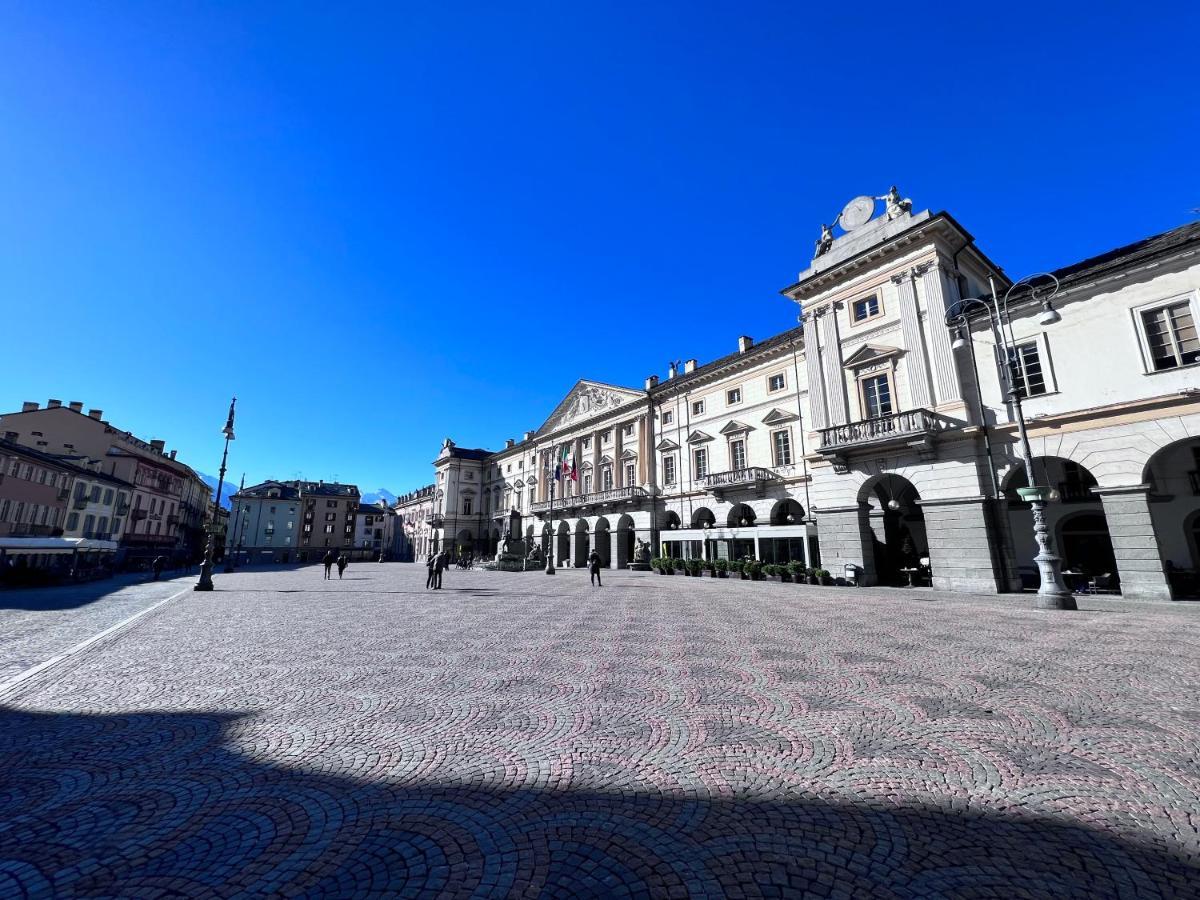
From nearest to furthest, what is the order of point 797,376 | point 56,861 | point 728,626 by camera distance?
point 56,861 → point 728,626 → point 797,376

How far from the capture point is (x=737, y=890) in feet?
9.32

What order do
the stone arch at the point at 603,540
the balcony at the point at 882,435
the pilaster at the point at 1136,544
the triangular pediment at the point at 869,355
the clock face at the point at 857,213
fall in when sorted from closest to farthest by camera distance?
the pilaster at the point at 1136,544
the balcony at the point at 882,435
the triangular pediment at the point at 869,355
the clock face at the point at 857,213
the stone arch at the point at 603,540

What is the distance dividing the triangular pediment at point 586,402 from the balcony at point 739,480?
437 inches

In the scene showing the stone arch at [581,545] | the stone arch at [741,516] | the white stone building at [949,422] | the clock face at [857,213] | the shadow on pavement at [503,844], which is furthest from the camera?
the stone arch at [581,545]

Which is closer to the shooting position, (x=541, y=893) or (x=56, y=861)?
(x=541, y=893)

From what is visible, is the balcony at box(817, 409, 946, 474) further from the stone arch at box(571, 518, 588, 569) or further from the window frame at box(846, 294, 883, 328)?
the stone arch at box(571, 518, 588, 569)

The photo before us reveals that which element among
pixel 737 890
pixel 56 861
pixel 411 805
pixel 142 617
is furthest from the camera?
pixel 142 617

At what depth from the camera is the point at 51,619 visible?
1340 centimetres

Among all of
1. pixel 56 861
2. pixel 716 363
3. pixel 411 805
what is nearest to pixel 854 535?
pixel 716 363

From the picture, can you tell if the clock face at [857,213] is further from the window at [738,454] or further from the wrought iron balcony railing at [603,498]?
the wrought iron balcony railing at [603,498]

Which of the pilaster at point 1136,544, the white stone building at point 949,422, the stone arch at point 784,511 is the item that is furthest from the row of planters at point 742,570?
the pilaster at point 1136,544

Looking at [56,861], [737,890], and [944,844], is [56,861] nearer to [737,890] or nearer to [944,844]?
[737,890]

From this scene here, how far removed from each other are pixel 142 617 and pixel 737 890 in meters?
17.3

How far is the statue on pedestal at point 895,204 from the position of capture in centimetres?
2341
